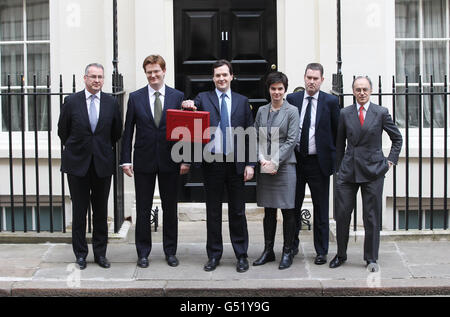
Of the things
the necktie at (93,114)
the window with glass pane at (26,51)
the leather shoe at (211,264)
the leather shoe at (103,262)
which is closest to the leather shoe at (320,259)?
the leather shoe at (211,264)

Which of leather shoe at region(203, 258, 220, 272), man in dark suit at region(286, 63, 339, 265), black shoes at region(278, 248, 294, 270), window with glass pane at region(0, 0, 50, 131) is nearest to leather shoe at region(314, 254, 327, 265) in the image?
man in dark suit at region(286, 63, 339, 265)

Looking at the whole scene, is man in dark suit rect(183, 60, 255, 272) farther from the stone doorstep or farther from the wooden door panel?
the wooden door panel

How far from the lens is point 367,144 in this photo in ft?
24.3

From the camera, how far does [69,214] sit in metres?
9.86

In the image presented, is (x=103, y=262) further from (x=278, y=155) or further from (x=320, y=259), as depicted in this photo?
(x=320, y=259)

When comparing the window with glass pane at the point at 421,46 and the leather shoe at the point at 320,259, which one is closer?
the leather shoe at the point at 320,259

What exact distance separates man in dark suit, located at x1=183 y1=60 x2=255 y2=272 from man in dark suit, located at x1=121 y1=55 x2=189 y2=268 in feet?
0.96

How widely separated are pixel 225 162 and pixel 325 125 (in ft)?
3.38

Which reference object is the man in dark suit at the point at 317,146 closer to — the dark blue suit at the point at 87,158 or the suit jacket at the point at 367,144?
the suit jacket at the point at 367,144

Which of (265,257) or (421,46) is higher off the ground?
(421,46)

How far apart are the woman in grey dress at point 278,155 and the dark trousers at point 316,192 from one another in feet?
0.63

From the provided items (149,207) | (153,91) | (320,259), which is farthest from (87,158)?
(320,259)

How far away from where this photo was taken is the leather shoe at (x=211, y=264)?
7561 millimetres

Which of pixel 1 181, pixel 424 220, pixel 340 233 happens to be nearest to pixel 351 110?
pixel 340 233
